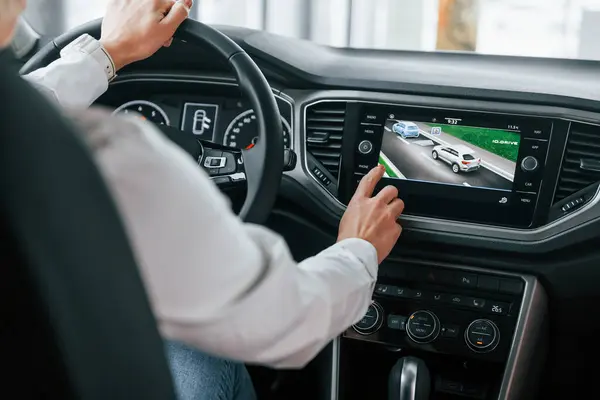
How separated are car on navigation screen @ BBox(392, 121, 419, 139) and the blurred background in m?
0.61

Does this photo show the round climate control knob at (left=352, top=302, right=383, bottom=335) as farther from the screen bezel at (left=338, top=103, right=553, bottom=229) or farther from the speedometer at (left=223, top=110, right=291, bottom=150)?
the speedometer at (left=223, top=110, right=291, bottom=150)

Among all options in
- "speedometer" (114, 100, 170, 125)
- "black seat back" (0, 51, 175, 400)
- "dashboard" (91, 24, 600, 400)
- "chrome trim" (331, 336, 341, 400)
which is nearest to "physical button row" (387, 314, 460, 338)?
"dashboard" (91, 24, 600, 400)

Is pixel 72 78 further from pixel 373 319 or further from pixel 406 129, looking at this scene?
pixel 373 319

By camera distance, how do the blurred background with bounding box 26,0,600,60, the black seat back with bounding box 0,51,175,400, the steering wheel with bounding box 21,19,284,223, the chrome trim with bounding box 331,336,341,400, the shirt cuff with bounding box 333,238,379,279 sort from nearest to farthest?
the black seat back with bounding box 0,51,175,400
the shirt cuff with bounding box 333,238,379,279
the steering wheel with bounding box 21,19,284,223
the chrome trim with bounding box 331,336,341,400
the blurred background with bounding box 26,0,600,60

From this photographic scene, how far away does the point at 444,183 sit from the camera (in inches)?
49.6

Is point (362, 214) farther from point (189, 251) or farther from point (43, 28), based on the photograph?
point (43, 28)

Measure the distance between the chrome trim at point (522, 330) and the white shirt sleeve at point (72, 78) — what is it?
0.57 metres

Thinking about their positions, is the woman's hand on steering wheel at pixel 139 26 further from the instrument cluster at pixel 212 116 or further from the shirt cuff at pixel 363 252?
the shirt cuff at pixel 363 252

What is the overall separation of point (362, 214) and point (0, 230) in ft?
2.19

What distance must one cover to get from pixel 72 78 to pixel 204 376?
467 mm

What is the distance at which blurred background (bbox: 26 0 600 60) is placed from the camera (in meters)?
1.84

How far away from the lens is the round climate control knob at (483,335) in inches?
51.8

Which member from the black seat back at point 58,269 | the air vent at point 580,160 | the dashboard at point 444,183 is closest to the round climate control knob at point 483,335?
the dashboard at point 444,183

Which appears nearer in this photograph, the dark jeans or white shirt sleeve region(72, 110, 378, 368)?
white shirt sleeve region(72, 110, 378, 368)
